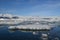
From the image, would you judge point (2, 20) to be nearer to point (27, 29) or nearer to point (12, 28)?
point (12, 28)

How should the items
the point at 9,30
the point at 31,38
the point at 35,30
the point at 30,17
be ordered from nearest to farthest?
the point at 31,38, the point at 30,17, the point at 35,30, the point at 9,30

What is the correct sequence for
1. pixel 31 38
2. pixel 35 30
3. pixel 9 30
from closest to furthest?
pixel 31 38 < pixel 35 30 < pixel 9 30

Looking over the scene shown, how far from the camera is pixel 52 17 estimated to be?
4.30 m

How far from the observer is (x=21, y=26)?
16.9 ft

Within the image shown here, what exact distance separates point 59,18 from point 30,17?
1091 mm

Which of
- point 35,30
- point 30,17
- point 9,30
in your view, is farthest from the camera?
point 9,30

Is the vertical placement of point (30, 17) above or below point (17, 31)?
above

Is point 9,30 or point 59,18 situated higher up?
point 59,18

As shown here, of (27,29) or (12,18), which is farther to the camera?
(27,29)

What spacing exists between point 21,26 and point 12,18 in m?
0.71

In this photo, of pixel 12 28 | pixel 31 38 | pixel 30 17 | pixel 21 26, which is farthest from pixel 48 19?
pixel 12 28

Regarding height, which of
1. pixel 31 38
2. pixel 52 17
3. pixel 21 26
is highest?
pixel 52 17

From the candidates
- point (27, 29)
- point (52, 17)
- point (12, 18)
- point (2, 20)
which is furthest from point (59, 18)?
point (2, 20)

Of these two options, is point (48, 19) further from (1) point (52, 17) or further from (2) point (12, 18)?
(2) point (12, 18)
